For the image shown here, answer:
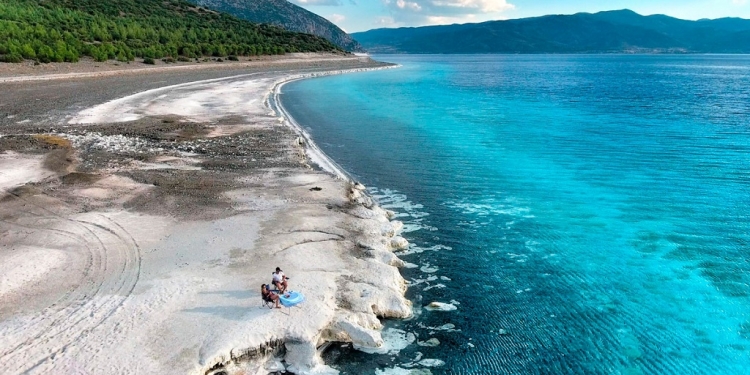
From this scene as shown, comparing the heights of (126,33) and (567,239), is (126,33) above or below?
above

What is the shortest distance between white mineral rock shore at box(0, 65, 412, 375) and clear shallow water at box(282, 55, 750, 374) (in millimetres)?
1299

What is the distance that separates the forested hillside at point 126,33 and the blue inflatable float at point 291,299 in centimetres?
7555

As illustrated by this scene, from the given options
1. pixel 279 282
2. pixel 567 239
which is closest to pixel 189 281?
pixel 279 282

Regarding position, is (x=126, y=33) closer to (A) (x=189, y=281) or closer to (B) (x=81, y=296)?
(B) (x=81, y=296)

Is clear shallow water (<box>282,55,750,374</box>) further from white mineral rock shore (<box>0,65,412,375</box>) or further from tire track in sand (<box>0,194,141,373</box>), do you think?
tire track in sand (<box>0,194,141,373</box>)

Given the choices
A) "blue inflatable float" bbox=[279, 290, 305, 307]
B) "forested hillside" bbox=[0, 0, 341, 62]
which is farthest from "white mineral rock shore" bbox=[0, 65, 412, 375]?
"forested hillside" bbox=[0, 0, 341, 62]

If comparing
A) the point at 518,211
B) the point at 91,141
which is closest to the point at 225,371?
the point at 518,211

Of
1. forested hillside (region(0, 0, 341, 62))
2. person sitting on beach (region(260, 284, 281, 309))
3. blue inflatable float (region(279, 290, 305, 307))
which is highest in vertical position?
forested hillside (region(0, 0, 341, 62))

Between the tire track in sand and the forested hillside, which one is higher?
the forested hillside

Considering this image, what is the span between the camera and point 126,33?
107375 mm

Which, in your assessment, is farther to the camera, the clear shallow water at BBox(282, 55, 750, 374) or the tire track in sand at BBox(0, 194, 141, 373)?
the clear shallow water at BBox(282, 55, 750, 374)

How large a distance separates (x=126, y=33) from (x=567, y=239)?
361 ft

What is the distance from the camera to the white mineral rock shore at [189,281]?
12391mm

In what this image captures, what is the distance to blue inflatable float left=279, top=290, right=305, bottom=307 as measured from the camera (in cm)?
1410
